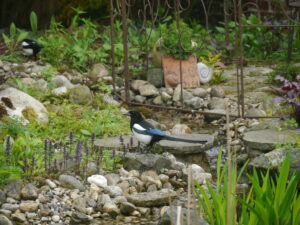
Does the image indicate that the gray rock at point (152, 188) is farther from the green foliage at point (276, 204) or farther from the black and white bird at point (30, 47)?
the black and white bird at point (30, 47)

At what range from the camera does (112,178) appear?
4102 millimetres

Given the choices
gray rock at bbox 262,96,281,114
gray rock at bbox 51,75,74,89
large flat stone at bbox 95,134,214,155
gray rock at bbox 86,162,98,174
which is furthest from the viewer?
gray rock at bbox 51,75,74,89

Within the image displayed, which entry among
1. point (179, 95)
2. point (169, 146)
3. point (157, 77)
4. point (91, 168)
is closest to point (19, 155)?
point (91, 168)

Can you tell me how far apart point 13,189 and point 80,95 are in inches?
101

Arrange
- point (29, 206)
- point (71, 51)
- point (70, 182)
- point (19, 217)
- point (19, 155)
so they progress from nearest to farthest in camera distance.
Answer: point (19, 217) → point (29, 206) → point (70, 182) → point (19, 155) → point (71, 51)

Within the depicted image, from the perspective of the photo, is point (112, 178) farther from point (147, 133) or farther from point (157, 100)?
point (157, 100)

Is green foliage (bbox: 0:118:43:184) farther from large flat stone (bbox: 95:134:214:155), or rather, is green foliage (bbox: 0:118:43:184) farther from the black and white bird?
the black and white bird

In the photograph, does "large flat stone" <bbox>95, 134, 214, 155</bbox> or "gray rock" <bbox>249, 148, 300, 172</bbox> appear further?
"large flat stone" <bbox>95, 134, 214, 155</bbox>

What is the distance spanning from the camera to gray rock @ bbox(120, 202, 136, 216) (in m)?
3.61

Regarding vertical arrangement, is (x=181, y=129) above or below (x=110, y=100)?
below

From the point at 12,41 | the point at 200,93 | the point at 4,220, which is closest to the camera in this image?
the point at 4,220

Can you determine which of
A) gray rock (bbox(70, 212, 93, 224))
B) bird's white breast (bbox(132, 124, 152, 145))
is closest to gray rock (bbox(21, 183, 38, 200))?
gray rock (bbox(70, 212, 93, 224))

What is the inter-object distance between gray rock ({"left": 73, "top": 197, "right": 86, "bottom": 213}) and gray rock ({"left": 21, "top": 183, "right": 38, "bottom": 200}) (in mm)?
269

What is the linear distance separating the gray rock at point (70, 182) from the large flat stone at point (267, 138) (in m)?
1.60
